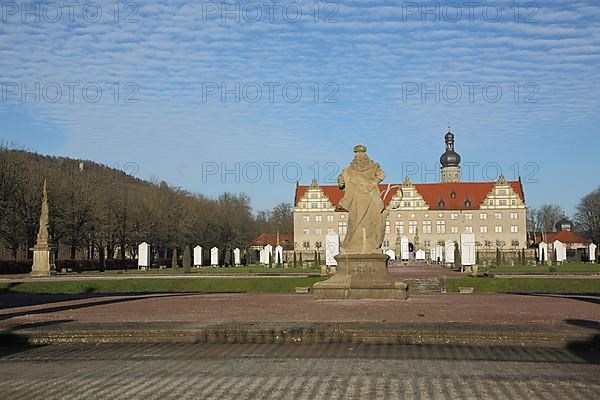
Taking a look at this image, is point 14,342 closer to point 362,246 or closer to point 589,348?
point 589,348

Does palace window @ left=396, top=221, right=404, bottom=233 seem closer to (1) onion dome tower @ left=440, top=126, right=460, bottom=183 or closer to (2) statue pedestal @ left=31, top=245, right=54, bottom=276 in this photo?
(1) onion dome tower @ left=440, top=126, right=460, bottom=183

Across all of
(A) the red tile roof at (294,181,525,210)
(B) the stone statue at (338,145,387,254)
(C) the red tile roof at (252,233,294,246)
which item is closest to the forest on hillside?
(A) the red tile roof at (294,181,525,210)

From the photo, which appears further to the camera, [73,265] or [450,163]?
[450,163]

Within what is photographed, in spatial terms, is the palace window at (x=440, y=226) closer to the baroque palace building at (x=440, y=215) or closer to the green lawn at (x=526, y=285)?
the baroque palace building at (x=440, y=215)

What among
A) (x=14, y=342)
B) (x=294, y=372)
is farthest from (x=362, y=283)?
(x=294, y=372)

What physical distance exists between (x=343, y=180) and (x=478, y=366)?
11.0m

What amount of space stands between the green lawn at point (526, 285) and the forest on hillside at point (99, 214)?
41243mm

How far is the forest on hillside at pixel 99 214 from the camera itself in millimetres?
59625

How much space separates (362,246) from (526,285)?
13.5 meters

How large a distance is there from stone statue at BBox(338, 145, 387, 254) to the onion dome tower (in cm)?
11826

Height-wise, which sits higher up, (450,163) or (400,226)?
(450,163)

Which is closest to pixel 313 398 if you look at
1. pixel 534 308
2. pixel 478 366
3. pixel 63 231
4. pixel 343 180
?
→ pixel 478 366

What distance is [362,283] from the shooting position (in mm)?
18234

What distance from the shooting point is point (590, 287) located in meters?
28.5
